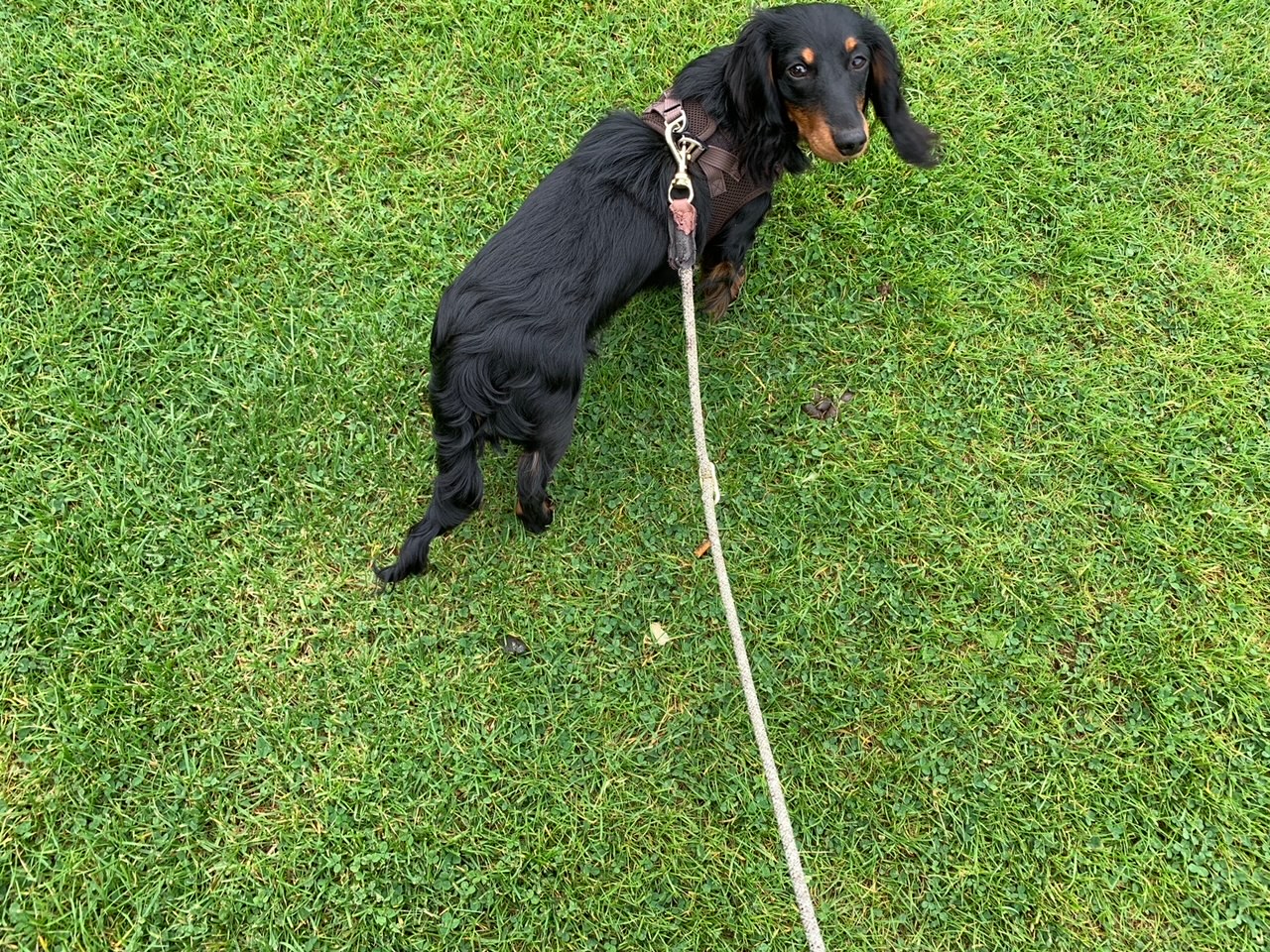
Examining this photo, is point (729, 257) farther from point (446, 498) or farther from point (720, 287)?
point (446, 498)

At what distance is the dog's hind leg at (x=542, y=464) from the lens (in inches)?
82.1

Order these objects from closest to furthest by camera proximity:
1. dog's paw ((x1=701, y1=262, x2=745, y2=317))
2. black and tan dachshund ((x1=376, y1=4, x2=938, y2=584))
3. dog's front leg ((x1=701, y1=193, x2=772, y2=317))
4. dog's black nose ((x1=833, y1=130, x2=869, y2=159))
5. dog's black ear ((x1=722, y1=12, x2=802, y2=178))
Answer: black and tan dachshund ((x1=376, y1=4, x2=938, y2=584)) < dog's black nose ((x1=833, y1=130, x2=869, y2=159)) < dog's black ear ((x1=722, y1=12, x2=802, y2=178)) < dog's front leg ((x1=701, y1=193, x2=772, y2=317)) < dog's paw ((x1=701, y1=262, x2=745, y2=317))

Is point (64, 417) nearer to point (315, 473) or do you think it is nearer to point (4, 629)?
point (4, 629)

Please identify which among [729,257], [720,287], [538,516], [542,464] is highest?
[729,257]

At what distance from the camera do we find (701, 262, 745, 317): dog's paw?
8.64ft

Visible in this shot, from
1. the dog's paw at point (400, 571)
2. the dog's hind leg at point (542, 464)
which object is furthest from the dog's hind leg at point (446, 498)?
the dog's hind leg at point (542, 464)

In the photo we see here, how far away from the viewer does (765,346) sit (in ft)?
9.03

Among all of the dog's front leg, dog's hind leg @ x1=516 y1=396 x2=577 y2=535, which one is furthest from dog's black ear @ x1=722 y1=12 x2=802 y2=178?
dog's hind leg @ x1=516 y1=396 x2=577 y2=535

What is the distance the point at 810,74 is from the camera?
2154 millimetres

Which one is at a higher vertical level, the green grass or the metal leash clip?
the metal leash clip

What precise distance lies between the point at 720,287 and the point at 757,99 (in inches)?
26.0

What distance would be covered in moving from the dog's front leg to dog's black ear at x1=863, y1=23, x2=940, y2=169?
0.45m

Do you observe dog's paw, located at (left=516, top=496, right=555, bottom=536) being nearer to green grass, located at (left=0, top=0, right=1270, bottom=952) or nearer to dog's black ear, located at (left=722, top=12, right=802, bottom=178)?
green grass, located at (left=0, top=0, right=1270, bottom=952)

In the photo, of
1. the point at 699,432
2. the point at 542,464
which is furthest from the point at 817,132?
the point at 542,464
